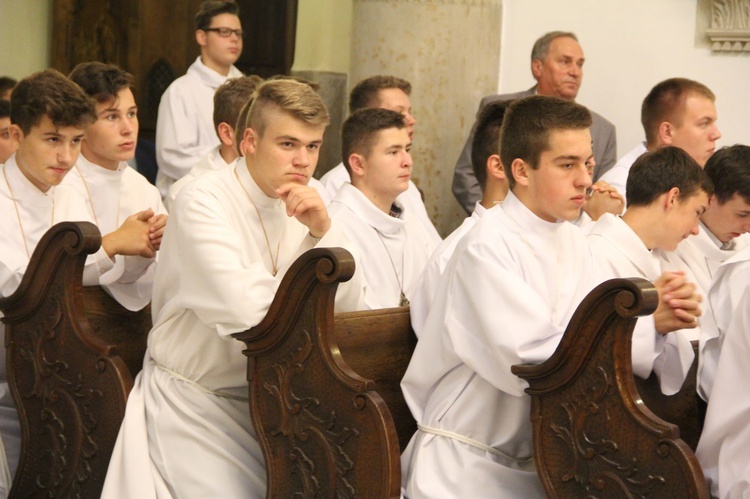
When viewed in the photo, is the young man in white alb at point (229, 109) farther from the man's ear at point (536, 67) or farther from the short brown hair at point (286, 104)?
the man's ear at point (536, 67)

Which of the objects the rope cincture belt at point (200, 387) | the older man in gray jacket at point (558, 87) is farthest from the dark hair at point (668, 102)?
the rope cincture belt at point (200, 387)

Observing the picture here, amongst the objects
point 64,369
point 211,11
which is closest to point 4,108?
point 211,11

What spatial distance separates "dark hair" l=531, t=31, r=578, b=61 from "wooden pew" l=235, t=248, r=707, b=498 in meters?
4.01

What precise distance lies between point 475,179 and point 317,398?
4.05m

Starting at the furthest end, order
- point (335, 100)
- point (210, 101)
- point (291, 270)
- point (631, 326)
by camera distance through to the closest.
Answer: point (335, 100) < point (210, 101) < point (291, 270) < point (631, 326)

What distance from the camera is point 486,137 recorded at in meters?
5.02

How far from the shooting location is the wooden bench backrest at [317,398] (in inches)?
134

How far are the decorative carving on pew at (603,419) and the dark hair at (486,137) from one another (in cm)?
181

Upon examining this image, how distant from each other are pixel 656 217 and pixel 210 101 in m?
4.22

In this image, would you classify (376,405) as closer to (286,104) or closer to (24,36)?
(286,104)

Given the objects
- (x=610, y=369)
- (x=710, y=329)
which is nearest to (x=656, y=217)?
(x=710, y=329)

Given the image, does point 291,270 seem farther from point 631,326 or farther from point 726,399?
point 726,399

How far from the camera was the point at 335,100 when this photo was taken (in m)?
9.23

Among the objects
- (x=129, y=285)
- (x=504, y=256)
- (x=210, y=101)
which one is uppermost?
(x=210, y=101)
